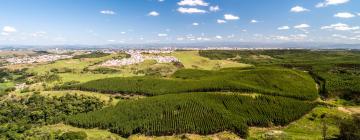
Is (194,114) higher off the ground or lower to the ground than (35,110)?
higher

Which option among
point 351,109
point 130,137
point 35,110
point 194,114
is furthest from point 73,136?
point 351,109

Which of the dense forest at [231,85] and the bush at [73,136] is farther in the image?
the dense forest at [231,85]

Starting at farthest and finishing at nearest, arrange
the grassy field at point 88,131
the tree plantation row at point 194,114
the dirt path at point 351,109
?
the dirt path at point 351,109 < the tree plantation row at point 194,114 < the grassy field at point 88,131

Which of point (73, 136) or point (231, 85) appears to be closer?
point (73, 136)

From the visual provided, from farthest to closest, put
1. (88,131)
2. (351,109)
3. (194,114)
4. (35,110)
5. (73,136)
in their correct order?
(35,110) → (351,109) → (194,114) → (88,131) → (73,136)

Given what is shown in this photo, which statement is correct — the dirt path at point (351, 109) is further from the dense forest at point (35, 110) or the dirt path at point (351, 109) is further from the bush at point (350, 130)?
the dense forest at point (35, 110)

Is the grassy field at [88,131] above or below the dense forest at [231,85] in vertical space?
below

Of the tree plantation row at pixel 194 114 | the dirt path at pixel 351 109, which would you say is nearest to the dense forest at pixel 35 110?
the tree plantation row at pixel 194 114

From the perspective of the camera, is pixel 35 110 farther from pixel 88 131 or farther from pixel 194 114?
pixel 194 114

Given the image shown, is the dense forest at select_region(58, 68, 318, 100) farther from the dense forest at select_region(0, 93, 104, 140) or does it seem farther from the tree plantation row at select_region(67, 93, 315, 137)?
the dense forest at select_region(0, 93, 104, 140)

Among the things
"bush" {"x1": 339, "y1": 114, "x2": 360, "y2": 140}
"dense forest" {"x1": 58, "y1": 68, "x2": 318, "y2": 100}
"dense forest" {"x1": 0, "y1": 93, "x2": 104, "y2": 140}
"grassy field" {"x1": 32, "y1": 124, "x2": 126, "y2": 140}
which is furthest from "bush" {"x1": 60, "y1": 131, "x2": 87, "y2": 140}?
"bush" {"x1": 339, "y1": 114, "x2": 360, "y2": 140}

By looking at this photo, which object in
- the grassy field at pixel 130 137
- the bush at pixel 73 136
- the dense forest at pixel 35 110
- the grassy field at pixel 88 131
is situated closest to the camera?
the bush at pixel 73 136

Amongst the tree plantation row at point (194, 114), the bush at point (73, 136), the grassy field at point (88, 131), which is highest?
the tree plantation row at point (194, 114)
